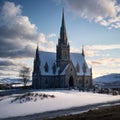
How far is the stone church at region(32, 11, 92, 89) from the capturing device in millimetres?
91125

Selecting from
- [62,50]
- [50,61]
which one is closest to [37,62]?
[50,61]

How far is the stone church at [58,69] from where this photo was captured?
91.1 m

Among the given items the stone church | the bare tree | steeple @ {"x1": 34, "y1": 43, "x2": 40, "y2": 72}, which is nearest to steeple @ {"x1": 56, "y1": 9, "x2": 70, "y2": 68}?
the stone church

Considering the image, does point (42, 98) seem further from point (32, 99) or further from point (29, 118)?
point (29, 118)

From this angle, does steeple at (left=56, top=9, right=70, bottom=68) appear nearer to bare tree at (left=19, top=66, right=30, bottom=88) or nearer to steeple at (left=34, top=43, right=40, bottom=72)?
steeple at (left=34, top=43, right=40, bottom=72)

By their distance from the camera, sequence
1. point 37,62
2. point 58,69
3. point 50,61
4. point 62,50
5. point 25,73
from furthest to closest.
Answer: point 25,73, point 50,61, point 62,50, point 58,69, point 37,62

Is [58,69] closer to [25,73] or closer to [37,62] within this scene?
[37,62]

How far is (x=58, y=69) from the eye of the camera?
9306cm

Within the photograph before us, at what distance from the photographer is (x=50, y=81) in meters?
93.1

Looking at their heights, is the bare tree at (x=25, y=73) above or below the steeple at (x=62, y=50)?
below

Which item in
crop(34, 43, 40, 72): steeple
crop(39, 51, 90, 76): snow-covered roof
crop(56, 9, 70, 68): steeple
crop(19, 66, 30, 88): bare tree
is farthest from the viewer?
crop(19, 66, 30, 88): bare tree

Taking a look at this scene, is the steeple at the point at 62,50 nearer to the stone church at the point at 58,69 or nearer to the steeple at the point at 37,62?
the stone church at the point at 58,69

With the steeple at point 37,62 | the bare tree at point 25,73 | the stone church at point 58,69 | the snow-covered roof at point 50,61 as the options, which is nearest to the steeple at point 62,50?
the stone church at point 58,69

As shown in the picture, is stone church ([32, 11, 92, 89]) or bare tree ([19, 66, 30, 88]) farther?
bare tree ([19, 66, 30, 88])
